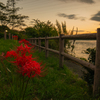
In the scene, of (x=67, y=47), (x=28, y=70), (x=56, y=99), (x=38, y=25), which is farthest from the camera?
(x=38, y=25)

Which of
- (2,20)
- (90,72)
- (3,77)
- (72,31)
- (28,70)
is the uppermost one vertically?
(2,20)

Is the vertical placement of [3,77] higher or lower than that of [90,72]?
lower

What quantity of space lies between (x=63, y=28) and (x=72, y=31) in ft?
2.26

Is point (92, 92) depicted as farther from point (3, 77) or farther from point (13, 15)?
point (13, 15)

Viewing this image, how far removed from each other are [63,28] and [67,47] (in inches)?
56.7

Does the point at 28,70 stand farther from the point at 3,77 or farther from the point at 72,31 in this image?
the point at 72,31

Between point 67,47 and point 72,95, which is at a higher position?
point 67,47

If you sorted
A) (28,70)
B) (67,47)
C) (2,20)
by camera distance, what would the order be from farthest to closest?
(2,20), (67,47), (28,70)

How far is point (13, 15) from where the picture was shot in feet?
117

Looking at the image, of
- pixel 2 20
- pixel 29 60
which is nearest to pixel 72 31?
pixel 29 60

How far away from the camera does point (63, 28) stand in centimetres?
806

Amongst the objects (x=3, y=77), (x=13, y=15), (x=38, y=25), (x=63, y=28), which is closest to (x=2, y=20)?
(x=13, y=15)

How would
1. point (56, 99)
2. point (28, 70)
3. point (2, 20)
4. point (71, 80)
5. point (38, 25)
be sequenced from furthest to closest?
point (2, 20), point (38, 25), point (71, 80), point (56, 99), point (28, 70)

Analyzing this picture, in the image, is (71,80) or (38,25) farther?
(38,25)
